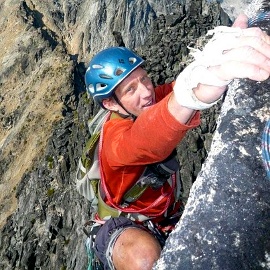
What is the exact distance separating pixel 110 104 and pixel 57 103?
282 feet

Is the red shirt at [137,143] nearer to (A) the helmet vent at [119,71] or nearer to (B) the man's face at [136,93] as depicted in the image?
(B) the man's face at [136,93]

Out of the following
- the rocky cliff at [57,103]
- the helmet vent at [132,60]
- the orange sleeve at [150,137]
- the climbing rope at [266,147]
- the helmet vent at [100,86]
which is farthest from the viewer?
the rocky cliff at [57,103]

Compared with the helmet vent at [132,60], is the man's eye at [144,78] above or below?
below

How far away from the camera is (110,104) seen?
7.64 meters

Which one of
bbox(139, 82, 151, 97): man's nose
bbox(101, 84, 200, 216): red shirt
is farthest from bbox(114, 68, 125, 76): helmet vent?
bbox(101, 84, 200, 216): red shirt

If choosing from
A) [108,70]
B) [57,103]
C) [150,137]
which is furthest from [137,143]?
[57,103]

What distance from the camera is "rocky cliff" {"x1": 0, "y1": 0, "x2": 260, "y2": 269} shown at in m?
46.8

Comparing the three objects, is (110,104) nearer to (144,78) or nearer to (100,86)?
(100,86)

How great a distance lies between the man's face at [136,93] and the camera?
7043mm

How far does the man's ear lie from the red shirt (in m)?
1.16

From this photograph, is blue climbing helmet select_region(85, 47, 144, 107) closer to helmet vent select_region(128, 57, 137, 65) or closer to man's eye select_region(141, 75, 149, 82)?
helmet vent select_region(128, 57, 137, 65)

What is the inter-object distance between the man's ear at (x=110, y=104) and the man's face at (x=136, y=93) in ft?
0.44

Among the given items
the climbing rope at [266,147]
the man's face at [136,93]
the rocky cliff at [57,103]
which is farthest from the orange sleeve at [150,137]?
the rocky cliff at [57,103]

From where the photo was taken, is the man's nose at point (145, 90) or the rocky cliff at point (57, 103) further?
the rocky cliff at point (57, 103)
